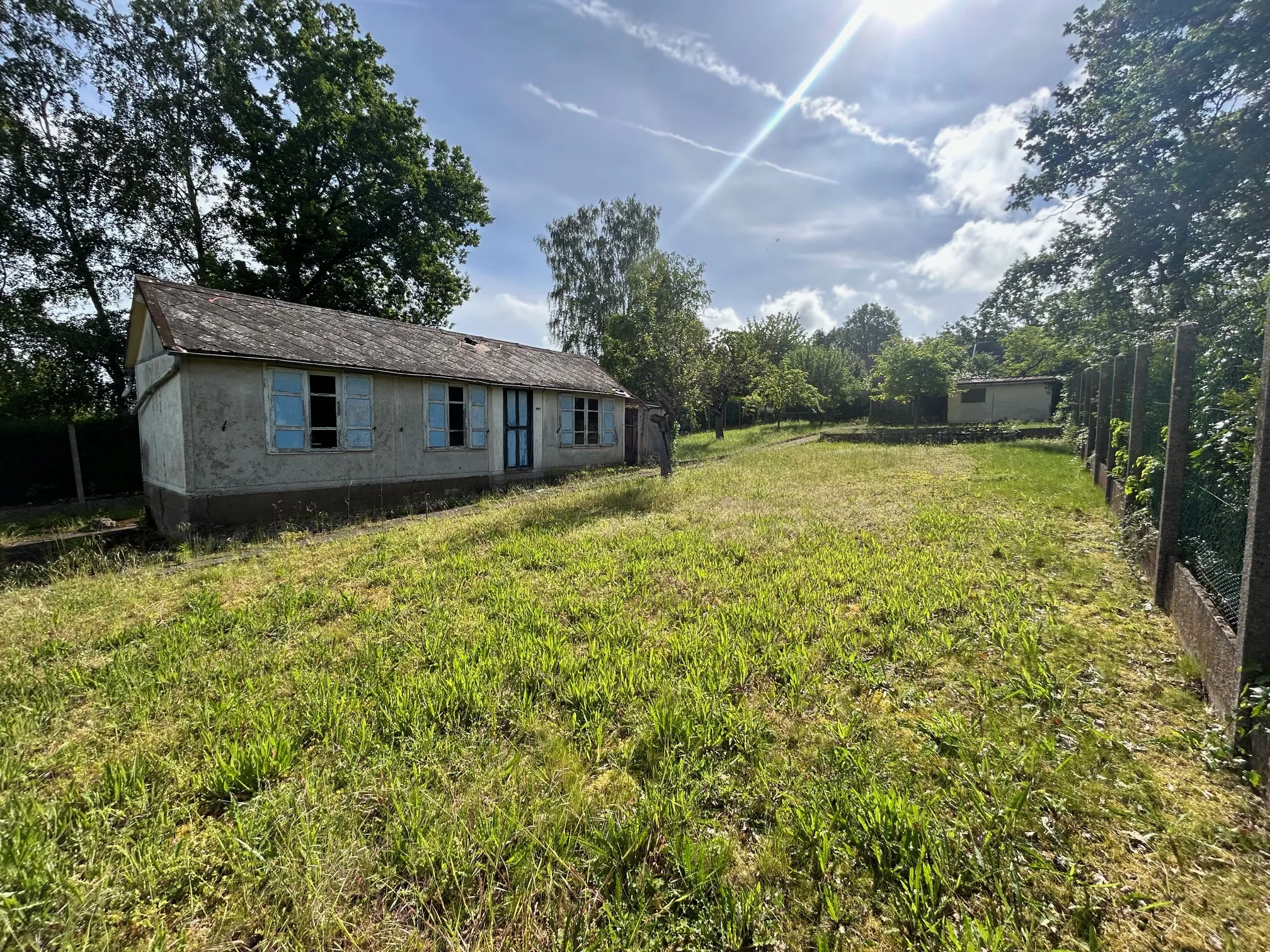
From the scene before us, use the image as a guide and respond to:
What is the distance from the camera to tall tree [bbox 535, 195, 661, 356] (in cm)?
3269

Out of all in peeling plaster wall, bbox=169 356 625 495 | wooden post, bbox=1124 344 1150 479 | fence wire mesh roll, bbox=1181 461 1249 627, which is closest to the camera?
fence wire mesh roll, bbox=1181 461 1249 627

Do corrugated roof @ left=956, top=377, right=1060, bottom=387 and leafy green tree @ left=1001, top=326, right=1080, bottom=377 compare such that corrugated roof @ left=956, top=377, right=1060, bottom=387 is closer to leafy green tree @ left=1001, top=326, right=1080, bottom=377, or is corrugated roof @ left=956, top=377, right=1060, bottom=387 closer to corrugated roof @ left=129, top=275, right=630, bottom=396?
leafy green tree @ left=1001, top=326, right=1080, bottom=377

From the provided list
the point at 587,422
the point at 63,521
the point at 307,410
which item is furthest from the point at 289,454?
the point at 587,422

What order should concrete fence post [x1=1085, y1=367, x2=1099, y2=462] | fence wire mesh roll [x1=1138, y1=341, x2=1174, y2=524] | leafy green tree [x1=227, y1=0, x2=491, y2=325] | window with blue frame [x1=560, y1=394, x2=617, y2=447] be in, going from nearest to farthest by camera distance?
fence wire mesh roll [x1=1138, y1=341, x2=1174, y2=524] → concrete fence post [x1=1085, y1=367, x2=1099, y2=462] → window with blue frame [x1=560, y1=394, x2=617, y2=447] → leafy green tree [x1=227, y1=0, x2=491, y2=325]

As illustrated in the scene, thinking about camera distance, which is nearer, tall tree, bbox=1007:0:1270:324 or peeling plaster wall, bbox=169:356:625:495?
peeling plaster wall, bbox=169:356:625:495

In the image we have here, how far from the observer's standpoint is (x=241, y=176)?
19.6 meters

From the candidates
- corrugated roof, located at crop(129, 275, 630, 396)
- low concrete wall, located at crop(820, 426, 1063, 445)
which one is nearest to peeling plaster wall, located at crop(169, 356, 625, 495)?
corrugated roof, located at crop(129, 275, 630, 396)

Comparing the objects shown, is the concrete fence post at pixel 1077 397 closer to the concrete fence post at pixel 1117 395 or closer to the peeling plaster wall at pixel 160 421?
the concrete fence post at pixel 1117 395

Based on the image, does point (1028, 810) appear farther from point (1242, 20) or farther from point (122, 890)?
point (1242, 20)

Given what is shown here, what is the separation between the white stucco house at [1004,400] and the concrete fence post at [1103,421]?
24.9 meters

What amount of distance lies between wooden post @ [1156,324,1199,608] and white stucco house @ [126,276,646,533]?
12029 mm

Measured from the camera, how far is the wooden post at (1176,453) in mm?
3811

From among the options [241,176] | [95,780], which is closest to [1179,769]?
[95,780]

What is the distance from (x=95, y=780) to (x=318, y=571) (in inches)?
151
